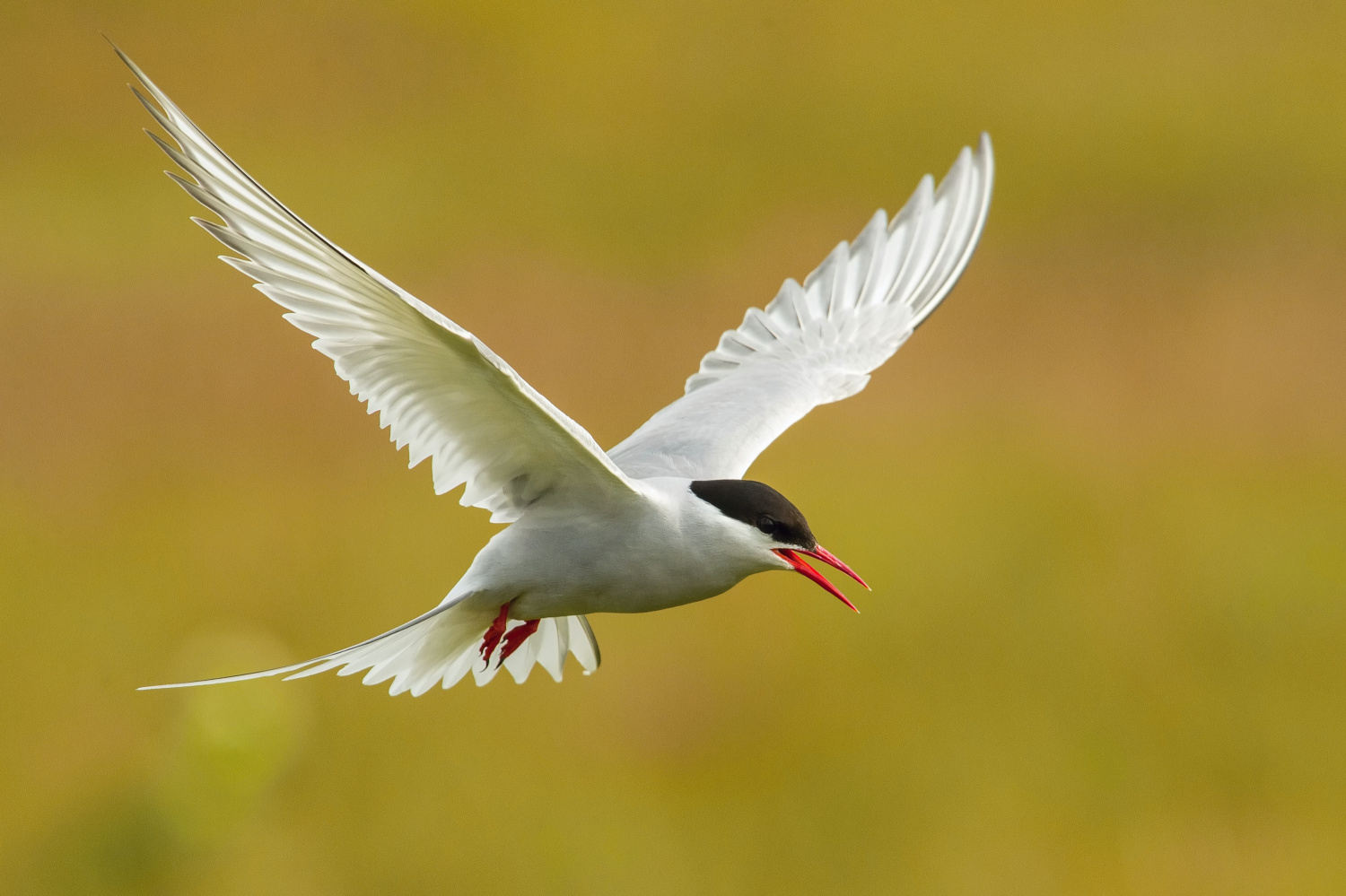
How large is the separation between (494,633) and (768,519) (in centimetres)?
95

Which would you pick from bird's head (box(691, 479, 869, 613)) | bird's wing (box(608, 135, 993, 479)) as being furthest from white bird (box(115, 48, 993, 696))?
bird's wing (box(608, 135, 993, 479))

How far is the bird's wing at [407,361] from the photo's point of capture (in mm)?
3324

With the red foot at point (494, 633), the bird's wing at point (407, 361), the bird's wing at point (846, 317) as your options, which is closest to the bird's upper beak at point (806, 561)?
the bird's wing at point (407, 361)

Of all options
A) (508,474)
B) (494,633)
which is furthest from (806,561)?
(494,633)

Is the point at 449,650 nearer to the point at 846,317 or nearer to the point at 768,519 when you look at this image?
the point at 768,519

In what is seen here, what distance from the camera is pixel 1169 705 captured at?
15484 millimetres

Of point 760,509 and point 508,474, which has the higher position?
point 508,474

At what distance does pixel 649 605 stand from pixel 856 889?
34.7 feet

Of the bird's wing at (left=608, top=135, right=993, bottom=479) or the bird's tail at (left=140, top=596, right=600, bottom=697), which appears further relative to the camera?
the bird's wing at (left=608, top=135, right=993, bottom=479)

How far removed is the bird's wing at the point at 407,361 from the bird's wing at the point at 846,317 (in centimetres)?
122

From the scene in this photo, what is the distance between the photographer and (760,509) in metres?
3.93

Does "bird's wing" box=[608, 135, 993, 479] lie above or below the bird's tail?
above

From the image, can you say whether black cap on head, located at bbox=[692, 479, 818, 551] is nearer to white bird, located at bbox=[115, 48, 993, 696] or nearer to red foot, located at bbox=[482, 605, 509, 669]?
white bird, located at bbox=[115, 48, 993, 696]

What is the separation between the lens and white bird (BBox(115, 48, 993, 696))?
11.2ft
